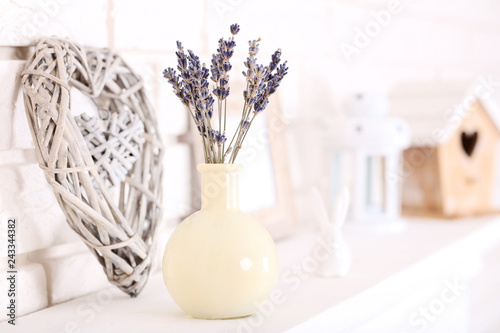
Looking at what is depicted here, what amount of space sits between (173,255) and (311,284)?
0.89 feet

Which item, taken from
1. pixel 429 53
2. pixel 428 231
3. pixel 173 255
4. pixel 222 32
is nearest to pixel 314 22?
pixel 222 32

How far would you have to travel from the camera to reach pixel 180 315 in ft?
2.29

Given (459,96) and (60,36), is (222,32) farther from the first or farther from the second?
(459,96)

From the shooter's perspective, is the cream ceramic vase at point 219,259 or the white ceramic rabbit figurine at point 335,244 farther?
the white ceramic rabbit figurine at point 335,244

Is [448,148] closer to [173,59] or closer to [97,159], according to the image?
[173,59]

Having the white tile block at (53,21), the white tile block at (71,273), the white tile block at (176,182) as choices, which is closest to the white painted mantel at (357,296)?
the white tile block at (71,273)

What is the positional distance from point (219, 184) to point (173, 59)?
1.15ft

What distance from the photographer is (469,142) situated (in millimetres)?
1527

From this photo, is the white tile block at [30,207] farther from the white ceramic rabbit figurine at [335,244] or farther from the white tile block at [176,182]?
the white ceramic rabbit figurine at [335,244]

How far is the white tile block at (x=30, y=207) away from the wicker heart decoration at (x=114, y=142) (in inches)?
3.2

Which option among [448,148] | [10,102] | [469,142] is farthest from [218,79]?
[469,142]

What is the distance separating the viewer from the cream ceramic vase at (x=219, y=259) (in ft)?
2.11

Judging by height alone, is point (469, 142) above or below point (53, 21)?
below

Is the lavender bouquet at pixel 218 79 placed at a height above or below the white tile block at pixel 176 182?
above
